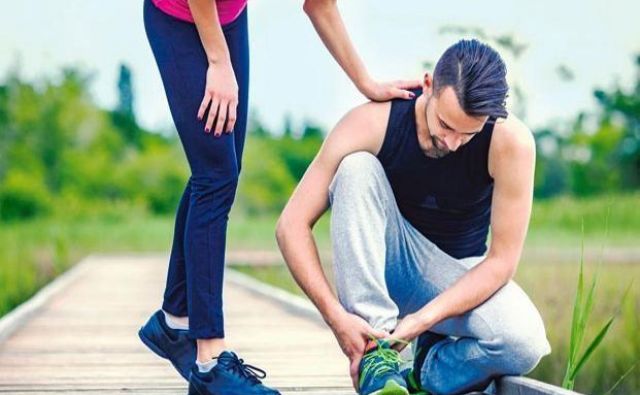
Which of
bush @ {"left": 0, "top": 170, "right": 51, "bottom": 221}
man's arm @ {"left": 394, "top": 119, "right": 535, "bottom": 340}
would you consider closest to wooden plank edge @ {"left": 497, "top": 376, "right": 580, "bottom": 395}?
man's arm @ {"left": 394, "top": 119, "right": 535, "bottom": 340}

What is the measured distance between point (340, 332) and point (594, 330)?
168 inches

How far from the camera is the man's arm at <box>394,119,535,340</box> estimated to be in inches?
109

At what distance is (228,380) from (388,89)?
769 millimetres

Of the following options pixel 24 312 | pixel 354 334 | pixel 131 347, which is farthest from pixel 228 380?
pixel 24 312

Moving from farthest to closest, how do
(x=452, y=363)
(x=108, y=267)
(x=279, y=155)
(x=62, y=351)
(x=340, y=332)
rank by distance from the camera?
(x=279, y=155) → (x=108, y=267) → (x=62, y=351) → (x=452, y=363) → (x=340, y=332)

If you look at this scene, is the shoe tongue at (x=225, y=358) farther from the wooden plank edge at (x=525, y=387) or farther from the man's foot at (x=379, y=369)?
the wooden plank edge at (x=525, y=387)

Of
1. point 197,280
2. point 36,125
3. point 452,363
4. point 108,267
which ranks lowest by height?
point 36,125

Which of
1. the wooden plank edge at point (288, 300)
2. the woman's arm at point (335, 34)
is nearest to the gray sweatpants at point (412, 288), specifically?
the woman's arm at point (335, 34)

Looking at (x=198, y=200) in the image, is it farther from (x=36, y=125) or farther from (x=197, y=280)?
(x=36, y=125)

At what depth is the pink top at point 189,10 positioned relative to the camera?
276cm

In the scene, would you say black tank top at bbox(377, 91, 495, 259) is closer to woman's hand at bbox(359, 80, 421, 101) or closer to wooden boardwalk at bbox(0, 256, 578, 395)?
woman's hand at bbox(359, 80, 421, 101)

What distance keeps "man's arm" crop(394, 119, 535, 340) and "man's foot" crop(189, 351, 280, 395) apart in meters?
0.41

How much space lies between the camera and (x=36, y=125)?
132ft

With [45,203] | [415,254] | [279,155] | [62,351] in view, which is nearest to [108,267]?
[62,351]
